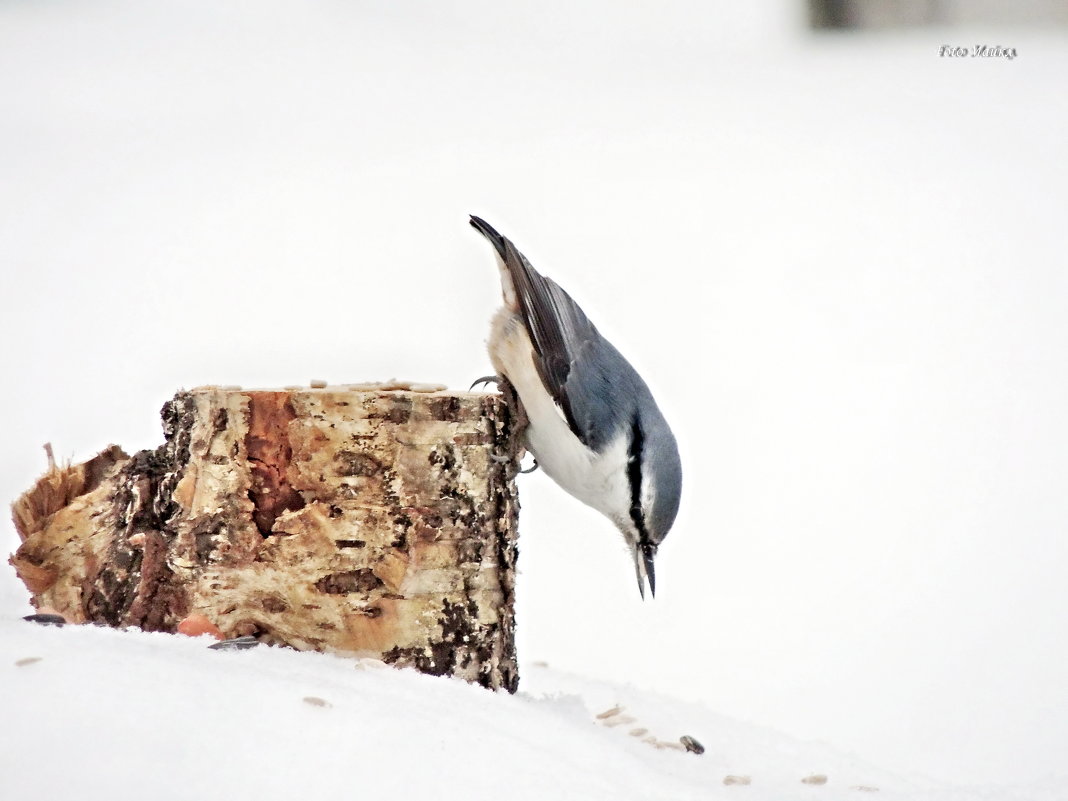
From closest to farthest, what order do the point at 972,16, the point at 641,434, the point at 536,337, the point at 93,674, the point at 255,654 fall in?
the point at 93,674 → the point at 255,654 → the point at 641,434 → the point at 536,337 → the point at 972,16

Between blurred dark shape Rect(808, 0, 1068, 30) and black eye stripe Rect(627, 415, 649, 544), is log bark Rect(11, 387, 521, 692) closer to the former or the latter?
black eye stripe Rect(627, 415, 649, 544)

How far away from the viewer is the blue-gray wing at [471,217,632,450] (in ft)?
5.48

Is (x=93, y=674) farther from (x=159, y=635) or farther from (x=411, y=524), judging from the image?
(x=411, y=524)

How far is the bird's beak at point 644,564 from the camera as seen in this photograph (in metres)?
1.65

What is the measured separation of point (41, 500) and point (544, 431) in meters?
0.76

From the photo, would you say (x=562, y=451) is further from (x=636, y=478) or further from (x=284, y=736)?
(x=284, y=736)

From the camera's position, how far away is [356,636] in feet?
4.33

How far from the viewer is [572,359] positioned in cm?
174

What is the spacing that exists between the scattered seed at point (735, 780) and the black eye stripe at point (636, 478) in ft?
1.32

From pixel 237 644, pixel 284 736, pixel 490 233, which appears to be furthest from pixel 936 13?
pixel 284 736

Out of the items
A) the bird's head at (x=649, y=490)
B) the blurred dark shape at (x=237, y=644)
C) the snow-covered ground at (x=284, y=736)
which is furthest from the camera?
the bird's head at (x=649, y=490)

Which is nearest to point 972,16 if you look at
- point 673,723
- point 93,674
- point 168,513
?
point 673,723

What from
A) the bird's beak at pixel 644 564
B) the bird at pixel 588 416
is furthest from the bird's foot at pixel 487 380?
the bird's beak at pixel 644 564

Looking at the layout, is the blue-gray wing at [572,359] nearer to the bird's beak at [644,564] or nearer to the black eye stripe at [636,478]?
the black eye stripe at [636,478]
